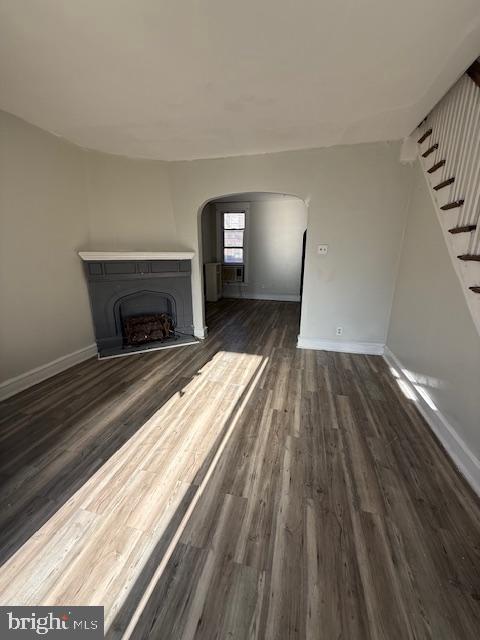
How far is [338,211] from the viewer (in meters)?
3.19

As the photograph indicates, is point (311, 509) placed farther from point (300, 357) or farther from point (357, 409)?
point (300, 357)

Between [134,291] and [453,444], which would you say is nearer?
[453,444]

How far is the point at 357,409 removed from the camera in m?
2.29

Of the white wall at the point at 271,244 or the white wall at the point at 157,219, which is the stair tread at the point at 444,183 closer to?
the white wall at the point at 157,219

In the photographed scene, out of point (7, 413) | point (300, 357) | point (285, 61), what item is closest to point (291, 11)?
point (285, 61)

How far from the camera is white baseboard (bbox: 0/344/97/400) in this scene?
96.1 inches

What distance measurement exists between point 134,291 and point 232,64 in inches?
108

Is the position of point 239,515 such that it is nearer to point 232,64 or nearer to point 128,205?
point 232,64

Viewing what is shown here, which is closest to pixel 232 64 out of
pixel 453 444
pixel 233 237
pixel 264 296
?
pixel 453 444

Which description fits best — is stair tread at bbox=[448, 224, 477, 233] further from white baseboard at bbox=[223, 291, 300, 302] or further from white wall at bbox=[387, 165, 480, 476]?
white baseboard at bbox=[223, 291, 300, 302]

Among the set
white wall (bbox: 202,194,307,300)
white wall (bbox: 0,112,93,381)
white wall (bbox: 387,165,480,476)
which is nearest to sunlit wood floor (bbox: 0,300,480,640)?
white wall (bbox: 387,165,480,476)

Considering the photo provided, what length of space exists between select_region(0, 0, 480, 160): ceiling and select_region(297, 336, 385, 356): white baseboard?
8.18 ft

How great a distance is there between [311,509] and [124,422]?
Answer: 155 cm

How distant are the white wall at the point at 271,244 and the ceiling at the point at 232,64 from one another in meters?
3.92
